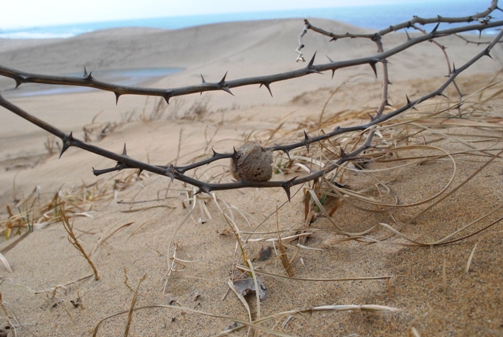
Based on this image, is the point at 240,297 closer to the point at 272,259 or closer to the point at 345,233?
the point at 272,259

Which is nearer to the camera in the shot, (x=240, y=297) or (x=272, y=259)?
(x=240, y=297)

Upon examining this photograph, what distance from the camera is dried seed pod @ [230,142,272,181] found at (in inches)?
43.4

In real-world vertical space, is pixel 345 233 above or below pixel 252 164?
below

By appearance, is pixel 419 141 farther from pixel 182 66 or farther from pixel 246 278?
pixel 182 66

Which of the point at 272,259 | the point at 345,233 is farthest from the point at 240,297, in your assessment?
the point at 345,233

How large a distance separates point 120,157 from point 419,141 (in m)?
1.25

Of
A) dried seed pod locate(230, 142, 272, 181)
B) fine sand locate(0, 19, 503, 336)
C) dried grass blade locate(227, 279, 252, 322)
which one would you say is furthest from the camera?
dried seed pod locate(230, 142, 272, 181)

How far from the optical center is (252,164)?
1103 mm

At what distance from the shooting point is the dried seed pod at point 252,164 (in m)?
1.10

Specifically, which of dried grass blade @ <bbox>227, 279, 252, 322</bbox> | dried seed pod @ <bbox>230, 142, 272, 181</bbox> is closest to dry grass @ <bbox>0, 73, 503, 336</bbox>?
dried grass blade @ <bbox>227, 279, 252, 322</bbox>

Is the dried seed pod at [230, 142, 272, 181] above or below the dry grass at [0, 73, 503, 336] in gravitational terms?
above

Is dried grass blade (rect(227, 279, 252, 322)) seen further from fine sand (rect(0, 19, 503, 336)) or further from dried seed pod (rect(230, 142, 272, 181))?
dried seed pod (rect(230, 142, 272, 181))

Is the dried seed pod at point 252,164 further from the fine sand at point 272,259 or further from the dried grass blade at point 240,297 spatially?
the dried grass blade at point 240,297

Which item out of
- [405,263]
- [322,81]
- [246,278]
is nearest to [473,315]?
[405,263]
